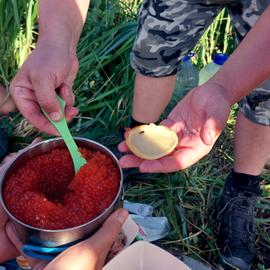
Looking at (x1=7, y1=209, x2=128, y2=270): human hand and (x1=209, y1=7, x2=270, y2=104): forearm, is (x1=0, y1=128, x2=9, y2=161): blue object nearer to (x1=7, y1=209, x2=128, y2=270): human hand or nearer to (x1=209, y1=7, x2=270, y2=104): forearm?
(x1=7, y1=209, x2=128, y2=270): human hand

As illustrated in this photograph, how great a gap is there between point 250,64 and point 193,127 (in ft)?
0.85

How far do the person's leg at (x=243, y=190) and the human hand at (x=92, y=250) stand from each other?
66 cm

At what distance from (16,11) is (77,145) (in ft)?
3.17

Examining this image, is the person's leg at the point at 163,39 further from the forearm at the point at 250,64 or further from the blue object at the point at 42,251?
the blue object at the point at 42,251

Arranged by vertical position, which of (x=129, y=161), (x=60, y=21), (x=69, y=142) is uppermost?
(x=60, y=21)

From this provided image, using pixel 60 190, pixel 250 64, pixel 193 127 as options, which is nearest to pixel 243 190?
pixel 193 127

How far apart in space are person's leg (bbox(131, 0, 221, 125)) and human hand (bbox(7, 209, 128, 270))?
66 centimetres

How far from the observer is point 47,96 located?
4.02 feet

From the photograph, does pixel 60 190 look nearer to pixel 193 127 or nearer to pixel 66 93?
pixel 66 93

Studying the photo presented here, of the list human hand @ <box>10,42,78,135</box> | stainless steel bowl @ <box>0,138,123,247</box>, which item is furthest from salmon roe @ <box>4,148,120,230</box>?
human hand @ <box>10,42,78,135</box>

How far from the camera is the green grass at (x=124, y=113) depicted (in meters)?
1.89

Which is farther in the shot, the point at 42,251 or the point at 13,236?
the point at 13,236

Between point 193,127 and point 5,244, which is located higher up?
point 193,127

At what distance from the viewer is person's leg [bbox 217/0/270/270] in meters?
1.69
